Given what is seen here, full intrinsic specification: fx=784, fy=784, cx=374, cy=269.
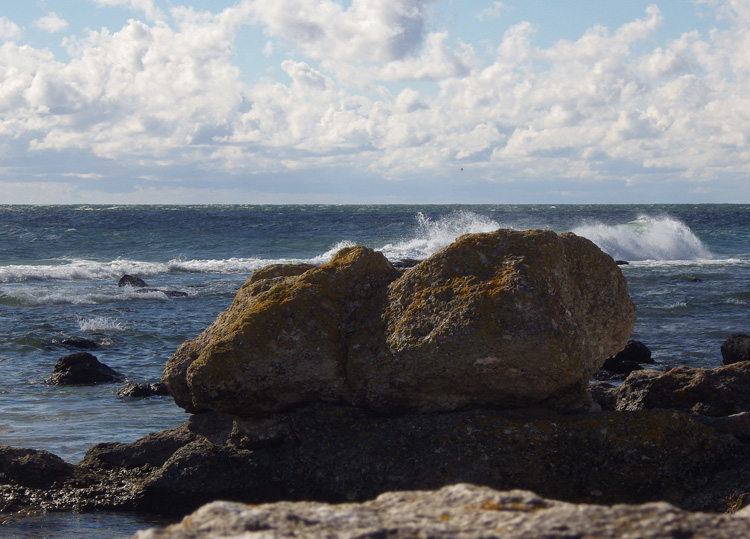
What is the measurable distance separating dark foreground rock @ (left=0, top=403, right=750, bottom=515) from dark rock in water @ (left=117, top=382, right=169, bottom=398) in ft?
13.8

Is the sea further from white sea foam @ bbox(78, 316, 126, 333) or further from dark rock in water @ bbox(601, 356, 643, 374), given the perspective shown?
dark rock in water @ bbox(601, 356, 643, 374)

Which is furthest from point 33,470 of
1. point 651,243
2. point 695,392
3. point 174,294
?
point 651,243

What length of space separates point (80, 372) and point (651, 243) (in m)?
39.5

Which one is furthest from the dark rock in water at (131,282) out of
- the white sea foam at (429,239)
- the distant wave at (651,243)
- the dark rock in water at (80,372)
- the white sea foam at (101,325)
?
the distant wave at (651,243)

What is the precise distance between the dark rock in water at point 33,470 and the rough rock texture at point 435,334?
4.36ft

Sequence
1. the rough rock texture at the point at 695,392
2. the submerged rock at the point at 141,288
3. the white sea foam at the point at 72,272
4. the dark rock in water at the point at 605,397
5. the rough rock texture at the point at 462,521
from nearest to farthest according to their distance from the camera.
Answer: the rough rock texture at the point at 462,521 → the rough rock texture at the point at 695,392 → the dark rock in water at the point at 605,397 → the submerged rock at the point at 141,288 → the white sea foam at the point at 72,272

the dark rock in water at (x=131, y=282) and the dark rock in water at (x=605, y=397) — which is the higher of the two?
the dark rock in water at (x=605, y=397)

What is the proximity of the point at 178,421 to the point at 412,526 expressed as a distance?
7842mm

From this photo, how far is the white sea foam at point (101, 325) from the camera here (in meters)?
17.5

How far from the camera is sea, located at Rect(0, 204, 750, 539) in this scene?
371 inches

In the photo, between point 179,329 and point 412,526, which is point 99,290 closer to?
point 179,329

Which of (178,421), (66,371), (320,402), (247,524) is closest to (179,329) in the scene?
(66,371)

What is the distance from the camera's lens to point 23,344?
1566 cm

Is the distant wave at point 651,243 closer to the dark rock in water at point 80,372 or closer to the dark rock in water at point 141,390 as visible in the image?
the dark rock in water at point 80,372
